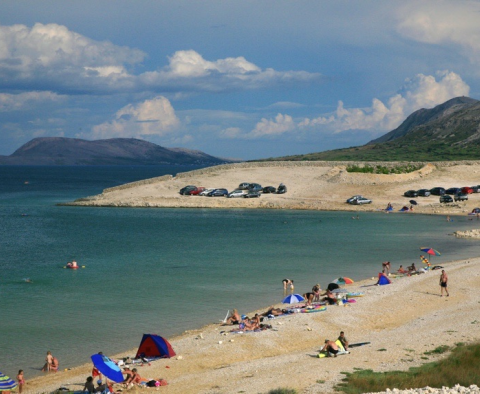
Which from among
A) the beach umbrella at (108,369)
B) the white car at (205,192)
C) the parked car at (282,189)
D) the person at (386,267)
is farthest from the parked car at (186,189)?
the beach umbrella at (108,369)

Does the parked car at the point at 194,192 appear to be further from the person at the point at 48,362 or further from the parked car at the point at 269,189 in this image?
the person at the point at 48,362

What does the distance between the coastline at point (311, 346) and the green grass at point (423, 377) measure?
2.35ft

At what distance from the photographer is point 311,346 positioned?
27406 mm

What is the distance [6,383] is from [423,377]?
49.2ft

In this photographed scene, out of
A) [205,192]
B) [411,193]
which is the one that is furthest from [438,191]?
[205,192]

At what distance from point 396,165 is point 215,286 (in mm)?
89655

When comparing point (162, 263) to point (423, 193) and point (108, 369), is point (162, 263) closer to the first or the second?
point (108, 369)

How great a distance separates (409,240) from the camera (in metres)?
63.1

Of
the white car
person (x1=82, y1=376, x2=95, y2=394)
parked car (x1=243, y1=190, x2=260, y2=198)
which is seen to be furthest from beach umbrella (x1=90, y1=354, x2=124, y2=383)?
the white car

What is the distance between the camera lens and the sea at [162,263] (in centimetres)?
3152

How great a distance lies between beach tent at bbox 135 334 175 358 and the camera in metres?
25.6

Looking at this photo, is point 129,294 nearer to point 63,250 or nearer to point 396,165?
point 63,250

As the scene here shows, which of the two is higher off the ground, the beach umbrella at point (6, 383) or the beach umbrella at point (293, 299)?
the beach umbrella at point (293, 299)

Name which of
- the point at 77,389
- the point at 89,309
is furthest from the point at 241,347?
the point at 89,309
